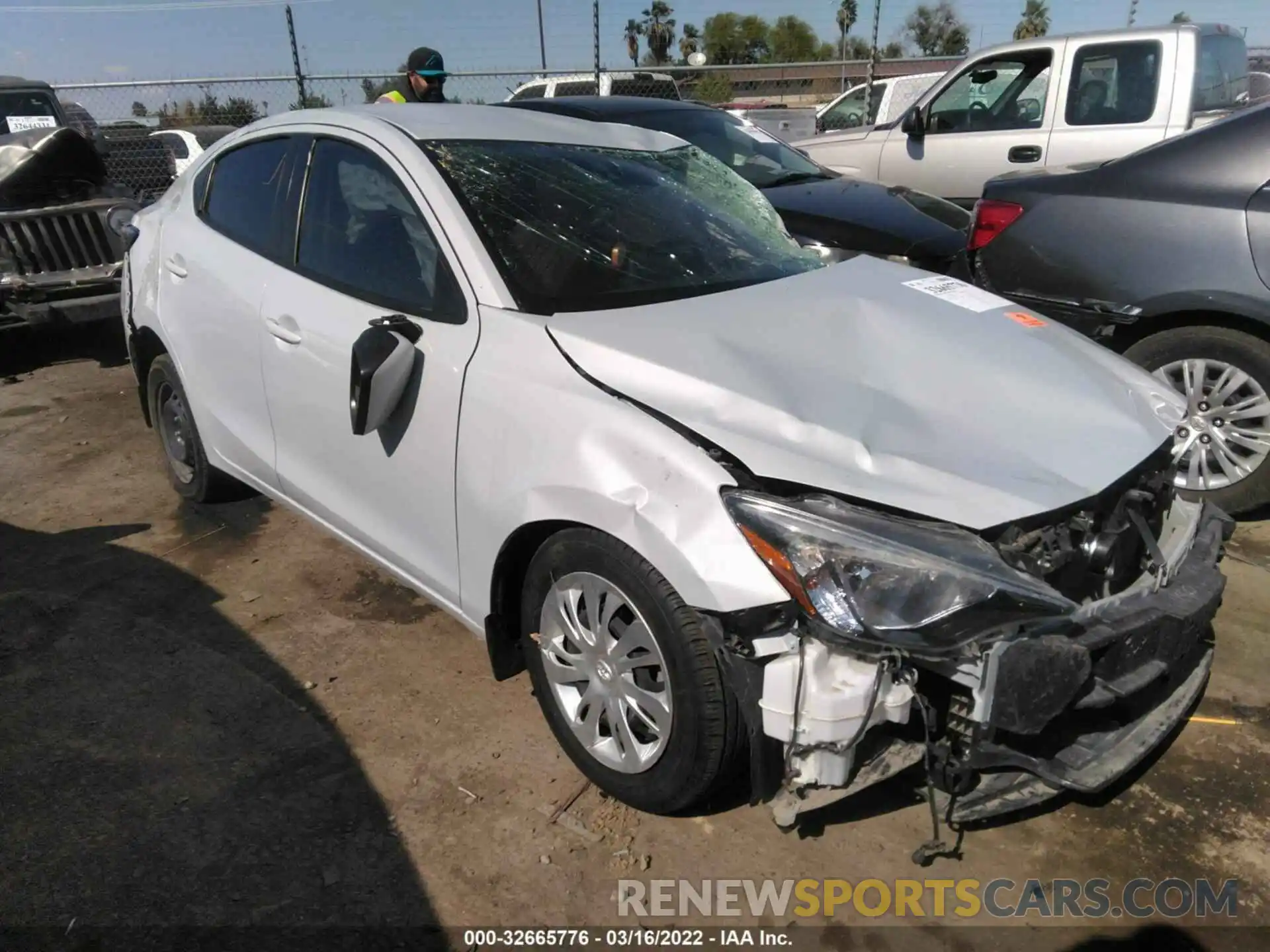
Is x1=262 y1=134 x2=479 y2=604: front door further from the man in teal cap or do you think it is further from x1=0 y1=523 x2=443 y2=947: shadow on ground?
the man in teal cap

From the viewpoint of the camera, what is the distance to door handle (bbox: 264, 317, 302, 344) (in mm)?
3131

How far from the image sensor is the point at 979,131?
25.0 ft

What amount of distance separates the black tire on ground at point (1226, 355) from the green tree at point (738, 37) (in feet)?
183

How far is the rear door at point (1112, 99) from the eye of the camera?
22.6ft

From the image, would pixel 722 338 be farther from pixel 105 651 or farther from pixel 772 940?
pixel 105 651

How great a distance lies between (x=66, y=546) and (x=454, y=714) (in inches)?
86.9

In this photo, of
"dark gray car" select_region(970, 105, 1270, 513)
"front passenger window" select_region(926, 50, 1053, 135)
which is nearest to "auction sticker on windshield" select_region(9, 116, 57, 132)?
"front passenger window" select_region(926, 50, 1053, 135)

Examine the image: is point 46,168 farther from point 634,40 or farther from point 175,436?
point 634,40

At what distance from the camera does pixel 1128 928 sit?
89.0 inches

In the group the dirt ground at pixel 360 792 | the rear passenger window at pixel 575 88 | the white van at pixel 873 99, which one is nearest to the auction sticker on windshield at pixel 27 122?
the rear passenger window at pixel 575 88

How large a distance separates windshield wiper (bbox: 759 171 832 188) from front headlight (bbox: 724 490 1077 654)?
4.85 meters

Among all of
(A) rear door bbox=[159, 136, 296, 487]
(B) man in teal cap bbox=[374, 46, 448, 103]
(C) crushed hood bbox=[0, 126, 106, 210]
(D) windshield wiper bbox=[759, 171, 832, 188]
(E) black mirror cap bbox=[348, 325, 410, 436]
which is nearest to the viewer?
(E) black mirror cap bbox=[348, 325, 410, 436]

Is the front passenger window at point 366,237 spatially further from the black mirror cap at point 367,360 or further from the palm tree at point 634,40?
the palm tree at point 634,40

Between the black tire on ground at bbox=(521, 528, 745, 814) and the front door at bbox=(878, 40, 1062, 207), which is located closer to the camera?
the black tire on ground at bbox=(521, 528, 745, 814)
